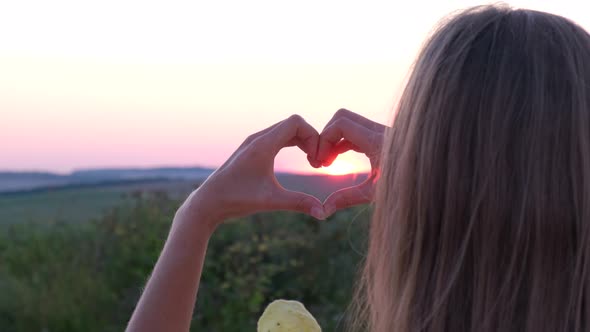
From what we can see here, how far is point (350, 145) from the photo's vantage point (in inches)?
65.6

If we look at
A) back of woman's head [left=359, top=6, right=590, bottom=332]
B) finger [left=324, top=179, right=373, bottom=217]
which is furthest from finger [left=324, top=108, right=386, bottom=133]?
back of woman's head [left=359, top=6, right=590, bottom=332]

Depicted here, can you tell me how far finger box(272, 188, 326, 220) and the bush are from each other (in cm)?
366

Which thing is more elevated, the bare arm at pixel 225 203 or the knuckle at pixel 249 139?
the knuckle at pixel 249 139

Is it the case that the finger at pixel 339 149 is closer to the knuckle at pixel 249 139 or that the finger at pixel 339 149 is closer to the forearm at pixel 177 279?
the knuckle at pixel 249 139

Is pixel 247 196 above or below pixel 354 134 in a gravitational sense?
below

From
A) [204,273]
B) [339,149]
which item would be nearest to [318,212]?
[339,149]

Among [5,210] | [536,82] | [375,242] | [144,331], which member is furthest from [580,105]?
[5,210]

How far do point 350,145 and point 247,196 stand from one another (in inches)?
9.0

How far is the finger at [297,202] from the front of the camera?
1616mm

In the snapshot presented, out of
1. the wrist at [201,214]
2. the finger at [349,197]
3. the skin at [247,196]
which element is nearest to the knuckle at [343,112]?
the skin at [247,196]

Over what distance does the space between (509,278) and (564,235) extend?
108 millimetres

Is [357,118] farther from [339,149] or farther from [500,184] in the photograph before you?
[500,184]

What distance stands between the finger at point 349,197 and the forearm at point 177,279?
238mm

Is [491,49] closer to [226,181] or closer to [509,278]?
[509,278]
